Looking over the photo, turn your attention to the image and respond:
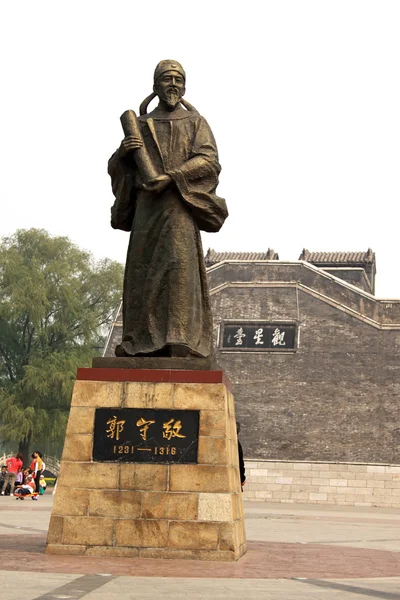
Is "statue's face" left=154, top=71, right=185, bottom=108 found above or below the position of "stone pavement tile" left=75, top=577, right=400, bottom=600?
above

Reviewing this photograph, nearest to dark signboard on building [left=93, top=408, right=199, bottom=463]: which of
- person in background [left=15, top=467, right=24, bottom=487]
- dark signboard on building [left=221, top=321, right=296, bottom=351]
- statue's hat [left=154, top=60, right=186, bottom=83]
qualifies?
statue's hat [left=154, top=60, right=186, bottom=83]

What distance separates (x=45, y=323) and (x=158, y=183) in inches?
1021

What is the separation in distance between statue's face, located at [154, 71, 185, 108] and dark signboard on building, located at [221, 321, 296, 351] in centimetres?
2589

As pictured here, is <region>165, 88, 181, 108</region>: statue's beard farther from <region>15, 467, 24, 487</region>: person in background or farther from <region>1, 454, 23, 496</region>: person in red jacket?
<region>15, 467, 24, 487</region>: person in background

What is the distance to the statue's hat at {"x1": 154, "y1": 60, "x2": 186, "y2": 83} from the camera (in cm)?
768

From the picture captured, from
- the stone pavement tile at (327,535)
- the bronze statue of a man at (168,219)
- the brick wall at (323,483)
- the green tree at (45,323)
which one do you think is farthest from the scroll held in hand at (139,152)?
the green tree at (45,323)

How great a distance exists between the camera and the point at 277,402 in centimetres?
3256

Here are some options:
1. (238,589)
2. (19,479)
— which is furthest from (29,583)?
(19,479)

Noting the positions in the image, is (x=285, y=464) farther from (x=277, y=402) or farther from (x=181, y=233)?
(x=181, y=233)

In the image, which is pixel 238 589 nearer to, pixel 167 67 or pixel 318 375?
pixel 167 67

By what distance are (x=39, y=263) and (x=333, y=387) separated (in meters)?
10.8

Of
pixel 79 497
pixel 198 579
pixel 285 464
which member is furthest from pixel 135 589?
pixel 285 464

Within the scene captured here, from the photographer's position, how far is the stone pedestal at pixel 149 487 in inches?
260

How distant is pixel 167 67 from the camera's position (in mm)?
7688
